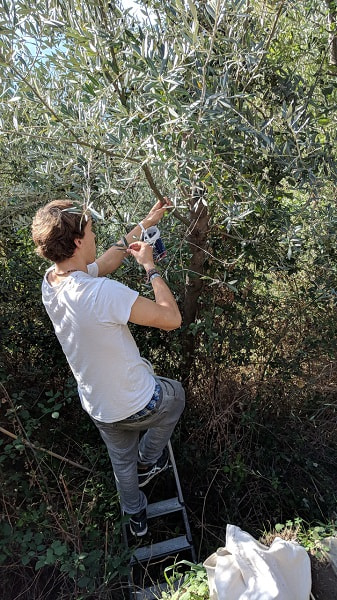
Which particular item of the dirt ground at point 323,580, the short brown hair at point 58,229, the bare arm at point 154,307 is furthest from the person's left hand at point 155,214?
the dirt ground at point 323,580

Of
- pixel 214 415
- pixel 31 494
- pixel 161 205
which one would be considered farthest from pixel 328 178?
pixel 31 494

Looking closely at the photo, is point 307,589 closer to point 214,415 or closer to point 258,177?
point 214,415

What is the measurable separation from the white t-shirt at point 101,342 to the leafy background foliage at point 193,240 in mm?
444

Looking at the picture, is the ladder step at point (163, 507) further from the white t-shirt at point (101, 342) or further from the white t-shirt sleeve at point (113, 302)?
the white t-shirt sleeve at point (113, 302)

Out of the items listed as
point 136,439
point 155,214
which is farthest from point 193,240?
point 136,439

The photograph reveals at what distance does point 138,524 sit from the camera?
→ 307cm

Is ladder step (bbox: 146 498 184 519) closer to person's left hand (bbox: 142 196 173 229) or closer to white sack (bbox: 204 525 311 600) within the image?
white sack (bbox: 204 525 311 600)

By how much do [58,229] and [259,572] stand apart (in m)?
1.77

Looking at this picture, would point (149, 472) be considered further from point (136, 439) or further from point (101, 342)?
point (101, 342)

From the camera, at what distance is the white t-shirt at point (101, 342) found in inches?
93.0

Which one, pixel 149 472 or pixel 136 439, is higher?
pixel 136 439

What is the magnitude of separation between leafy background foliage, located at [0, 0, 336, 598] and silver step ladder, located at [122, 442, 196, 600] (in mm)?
106

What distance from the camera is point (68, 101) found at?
261cm

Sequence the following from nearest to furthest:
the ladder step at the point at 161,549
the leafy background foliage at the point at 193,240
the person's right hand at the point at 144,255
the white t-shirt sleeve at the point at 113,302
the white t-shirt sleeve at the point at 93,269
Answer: the leafy background foliage at the point at 193,240
the white t-shirt sleeve at the point at 113,302
the person's right hand at the point at 144,255
the white t-shirt sleeve at the point at 93,269
the ladder step at the point at 161,549
